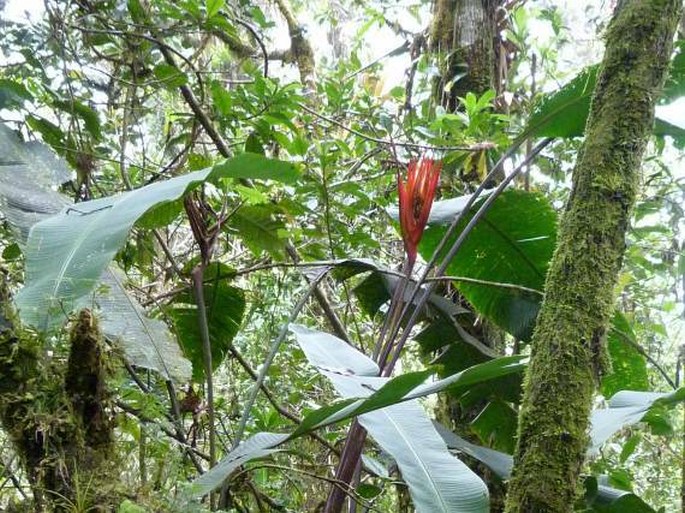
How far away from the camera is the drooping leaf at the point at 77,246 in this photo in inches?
35.2

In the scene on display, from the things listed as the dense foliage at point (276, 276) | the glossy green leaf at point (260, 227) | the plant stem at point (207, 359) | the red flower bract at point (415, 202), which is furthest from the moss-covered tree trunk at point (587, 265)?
the glossy green leaf at point (260, 227)

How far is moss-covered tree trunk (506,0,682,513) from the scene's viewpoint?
1.09 m

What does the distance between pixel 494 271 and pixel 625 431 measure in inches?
75.7

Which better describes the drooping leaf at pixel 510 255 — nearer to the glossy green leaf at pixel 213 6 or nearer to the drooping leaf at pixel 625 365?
the drooping leaf at pixel 625 365

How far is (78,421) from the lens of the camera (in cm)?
119

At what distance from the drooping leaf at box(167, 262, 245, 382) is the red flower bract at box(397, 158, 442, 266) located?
678mm

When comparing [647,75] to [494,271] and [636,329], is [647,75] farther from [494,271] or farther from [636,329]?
[636,329]

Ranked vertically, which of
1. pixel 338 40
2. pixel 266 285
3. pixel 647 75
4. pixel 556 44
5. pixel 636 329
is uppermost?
pixel 338 40

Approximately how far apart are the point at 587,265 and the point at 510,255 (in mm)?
926

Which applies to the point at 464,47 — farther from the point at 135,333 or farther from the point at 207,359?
the point at 135,333

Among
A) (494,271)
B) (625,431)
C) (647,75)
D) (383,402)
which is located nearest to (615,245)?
(647,75)

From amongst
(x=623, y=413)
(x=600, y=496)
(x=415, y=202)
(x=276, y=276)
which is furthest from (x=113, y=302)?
(x=276, y=276)

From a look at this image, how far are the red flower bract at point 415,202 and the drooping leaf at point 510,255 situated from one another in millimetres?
428

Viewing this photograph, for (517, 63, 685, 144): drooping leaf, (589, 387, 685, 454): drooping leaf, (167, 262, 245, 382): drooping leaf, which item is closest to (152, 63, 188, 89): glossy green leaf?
(167, 262, 245, 382): drooping leaf
